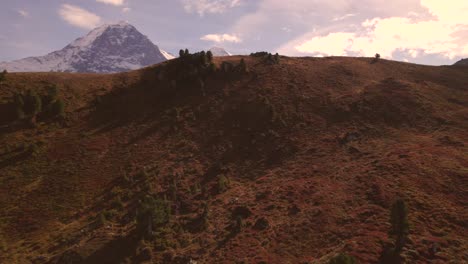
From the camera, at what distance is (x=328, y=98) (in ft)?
218

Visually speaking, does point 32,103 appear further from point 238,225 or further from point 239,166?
point 238,225

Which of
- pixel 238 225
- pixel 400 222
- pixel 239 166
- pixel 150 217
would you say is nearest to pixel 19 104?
pixel 150 217

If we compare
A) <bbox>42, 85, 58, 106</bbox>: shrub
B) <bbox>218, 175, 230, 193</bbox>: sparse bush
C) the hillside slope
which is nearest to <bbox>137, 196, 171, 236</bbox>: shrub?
the hillside slope

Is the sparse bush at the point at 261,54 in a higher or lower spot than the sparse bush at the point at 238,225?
higher

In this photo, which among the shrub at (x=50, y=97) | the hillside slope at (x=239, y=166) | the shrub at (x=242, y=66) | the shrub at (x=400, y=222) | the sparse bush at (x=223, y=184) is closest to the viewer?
the shrub at (x=400, y=222)

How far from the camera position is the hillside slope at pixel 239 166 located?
3206cm

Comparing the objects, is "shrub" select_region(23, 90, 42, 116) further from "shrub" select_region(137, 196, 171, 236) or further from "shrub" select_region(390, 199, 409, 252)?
A: "shrub" select_region(390, 199, 409, 252)

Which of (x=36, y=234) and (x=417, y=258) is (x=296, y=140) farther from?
(x=36, y=234)

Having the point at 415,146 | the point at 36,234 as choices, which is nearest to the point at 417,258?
the point at 415,146

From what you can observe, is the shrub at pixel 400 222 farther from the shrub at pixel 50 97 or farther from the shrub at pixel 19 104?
the shrub at pixel 50 97

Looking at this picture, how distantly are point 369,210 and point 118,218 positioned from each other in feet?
92.9

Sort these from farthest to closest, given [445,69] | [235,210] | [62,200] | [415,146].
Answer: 1. [445,69]
2. [415,146]
3. [62,200]
4. [235,210]

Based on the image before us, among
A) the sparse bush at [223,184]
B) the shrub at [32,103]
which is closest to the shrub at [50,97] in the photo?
the shrub at [32,103]

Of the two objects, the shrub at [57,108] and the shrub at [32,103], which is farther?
the shrub at [57,108]
